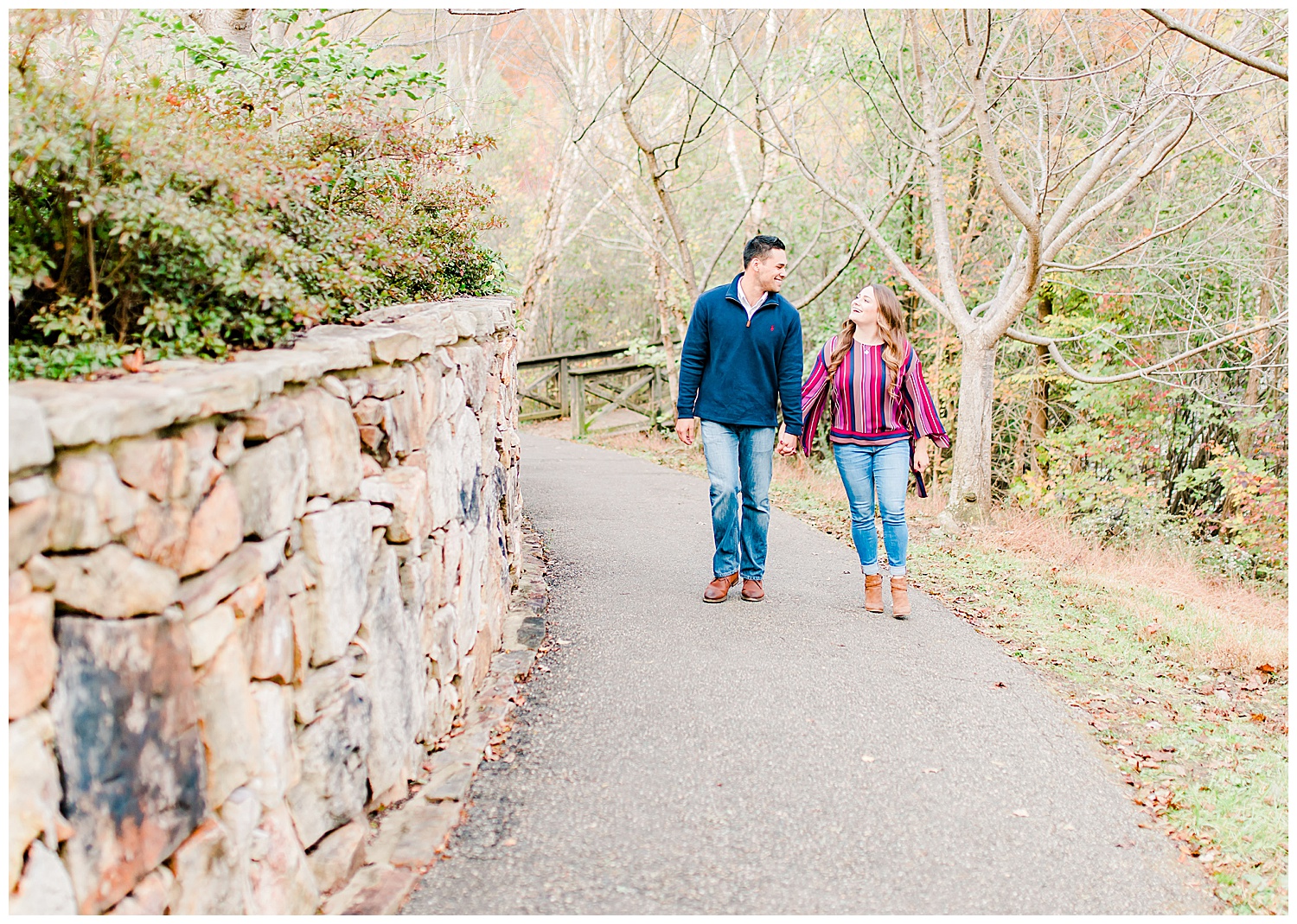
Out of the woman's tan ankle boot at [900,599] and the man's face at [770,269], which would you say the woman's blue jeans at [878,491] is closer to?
the woman's tan ankle boot at [900,599]

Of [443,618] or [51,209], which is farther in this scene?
[443,618]

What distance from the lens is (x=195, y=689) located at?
2.26 m

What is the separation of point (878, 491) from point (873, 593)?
577 millimetres

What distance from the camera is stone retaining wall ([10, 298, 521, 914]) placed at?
1.88 m

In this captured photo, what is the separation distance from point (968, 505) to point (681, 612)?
16.3 feet

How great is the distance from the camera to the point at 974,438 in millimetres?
9602

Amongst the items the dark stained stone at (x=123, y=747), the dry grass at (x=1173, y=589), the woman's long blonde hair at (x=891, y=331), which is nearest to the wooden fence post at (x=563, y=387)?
the dry grass at (x=1173, y=589)

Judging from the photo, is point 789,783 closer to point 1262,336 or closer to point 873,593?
point 873,593

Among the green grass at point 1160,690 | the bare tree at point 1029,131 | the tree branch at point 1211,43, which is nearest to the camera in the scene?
the green grass at point 1160,690

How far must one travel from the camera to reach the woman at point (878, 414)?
17.9 ft

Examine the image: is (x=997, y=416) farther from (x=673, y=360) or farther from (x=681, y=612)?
(x=681, y=612)

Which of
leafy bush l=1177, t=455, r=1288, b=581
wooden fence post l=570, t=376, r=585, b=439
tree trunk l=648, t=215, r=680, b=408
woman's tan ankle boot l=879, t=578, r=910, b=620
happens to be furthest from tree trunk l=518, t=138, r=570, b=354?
woman's tan ankle boot l=879, t=578, r=910, b=620

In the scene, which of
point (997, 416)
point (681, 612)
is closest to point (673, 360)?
point (997, 416)

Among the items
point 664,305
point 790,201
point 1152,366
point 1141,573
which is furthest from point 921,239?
point 1141,573
